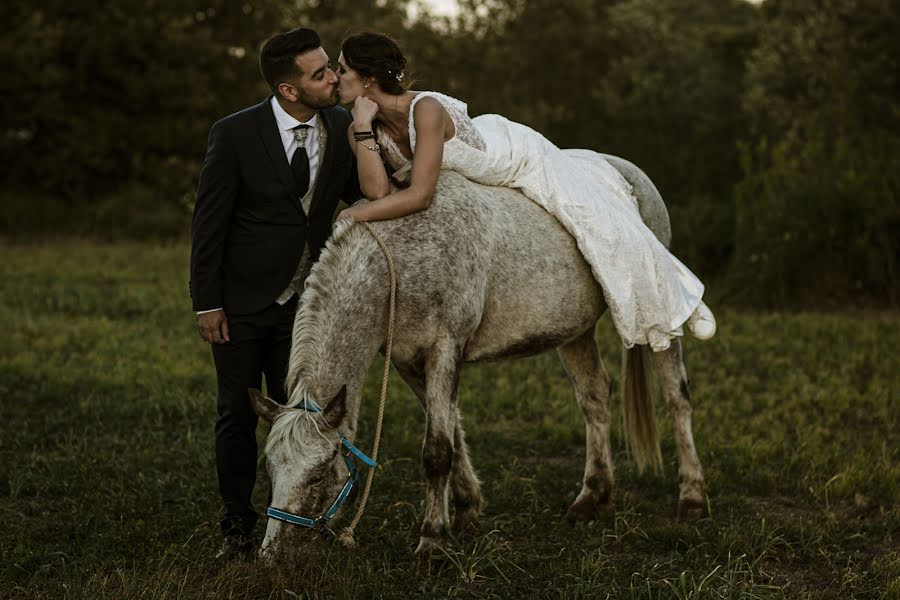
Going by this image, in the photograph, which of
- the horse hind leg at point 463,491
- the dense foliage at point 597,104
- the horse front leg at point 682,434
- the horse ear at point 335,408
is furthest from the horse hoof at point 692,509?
the dense foliage at point 597,104

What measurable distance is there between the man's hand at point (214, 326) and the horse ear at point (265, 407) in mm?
717

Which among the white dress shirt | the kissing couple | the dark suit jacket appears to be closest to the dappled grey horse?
the kissing couple

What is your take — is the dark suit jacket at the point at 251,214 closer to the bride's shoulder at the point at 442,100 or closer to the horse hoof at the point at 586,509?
the bride's shoulder at the point at 442,100

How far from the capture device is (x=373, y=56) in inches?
167

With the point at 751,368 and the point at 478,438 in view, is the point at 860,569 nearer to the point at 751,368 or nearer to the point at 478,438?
the point at 478,438

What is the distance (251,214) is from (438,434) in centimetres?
133

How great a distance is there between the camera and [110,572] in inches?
166

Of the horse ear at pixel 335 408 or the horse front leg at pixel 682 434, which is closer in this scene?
the horse ear at pixel 335 408

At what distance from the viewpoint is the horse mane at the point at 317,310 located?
A: 3801mm

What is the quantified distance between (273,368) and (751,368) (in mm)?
5214

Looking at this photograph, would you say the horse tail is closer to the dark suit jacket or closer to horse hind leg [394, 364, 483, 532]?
horse hind leg [394, 364, 483, 532]

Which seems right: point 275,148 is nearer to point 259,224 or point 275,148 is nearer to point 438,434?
point 259,224

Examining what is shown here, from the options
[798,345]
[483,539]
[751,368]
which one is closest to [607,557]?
[483,539]

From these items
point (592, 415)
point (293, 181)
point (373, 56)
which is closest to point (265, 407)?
point (293, 181)
